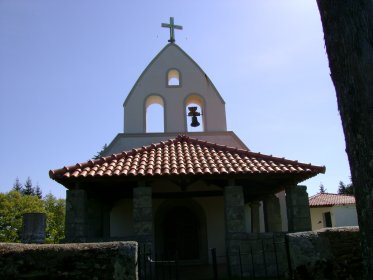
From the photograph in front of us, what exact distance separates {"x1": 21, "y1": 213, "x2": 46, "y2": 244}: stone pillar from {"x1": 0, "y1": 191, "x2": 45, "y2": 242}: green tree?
25.6 metres

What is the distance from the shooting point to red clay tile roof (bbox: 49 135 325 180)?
8.54 metres

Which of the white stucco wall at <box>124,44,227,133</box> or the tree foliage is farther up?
the white stucco wall at <box>124,44,227,133</box>

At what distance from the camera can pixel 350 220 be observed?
25.9 meters

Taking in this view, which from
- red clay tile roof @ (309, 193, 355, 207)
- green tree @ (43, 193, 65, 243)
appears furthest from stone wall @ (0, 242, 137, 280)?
green tree @ (43, 193, 65, 243)

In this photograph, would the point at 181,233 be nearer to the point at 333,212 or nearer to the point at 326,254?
the point at 326,254

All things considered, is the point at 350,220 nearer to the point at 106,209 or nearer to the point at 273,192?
the point at 273,192

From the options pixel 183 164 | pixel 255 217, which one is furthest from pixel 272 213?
pixel 183 164

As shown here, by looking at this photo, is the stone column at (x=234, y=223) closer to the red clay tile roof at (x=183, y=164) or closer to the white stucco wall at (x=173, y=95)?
the red clay tile roof at (x=183, y=164)

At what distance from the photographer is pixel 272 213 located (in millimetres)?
11203

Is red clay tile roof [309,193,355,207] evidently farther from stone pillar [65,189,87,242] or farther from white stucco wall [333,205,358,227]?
stone pillar [65,189,87,242]

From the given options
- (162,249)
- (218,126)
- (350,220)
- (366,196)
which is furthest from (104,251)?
(350,220)

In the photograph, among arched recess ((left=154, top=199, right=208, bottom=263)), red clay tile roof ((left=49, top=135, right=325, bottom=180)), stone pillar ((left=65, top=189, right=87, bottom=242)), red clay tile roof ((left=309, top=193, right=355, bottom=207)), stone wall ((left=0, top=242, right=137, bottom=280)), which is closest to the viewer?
stone wall ((left=0, top=242, right=137, bottom=280))

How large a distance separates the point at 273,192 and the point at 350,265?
5626mm

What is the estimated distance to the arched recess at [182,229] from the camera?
11156 mm
